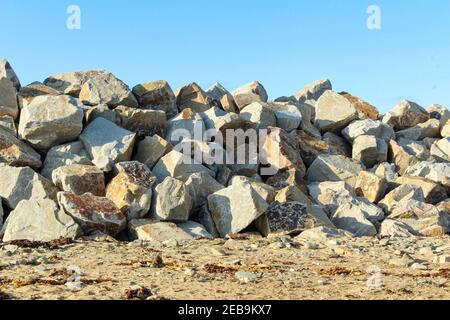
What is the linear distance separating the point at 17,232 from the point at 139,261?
203 inches

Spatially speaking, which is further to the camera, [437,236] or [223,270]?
[437,236]

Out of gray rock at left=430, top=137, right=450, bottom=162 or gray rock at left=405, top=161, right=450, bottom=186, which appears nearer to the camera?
gray rock at left=405, top=161, right=450, bottom=186

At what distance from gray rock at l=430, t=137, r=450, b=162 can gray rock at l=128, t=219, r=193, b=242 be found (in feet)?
50.7

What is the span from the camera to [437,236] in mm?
19188

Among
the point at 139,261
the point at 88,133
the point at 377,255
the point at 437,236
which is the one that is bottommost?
the point at 437,236

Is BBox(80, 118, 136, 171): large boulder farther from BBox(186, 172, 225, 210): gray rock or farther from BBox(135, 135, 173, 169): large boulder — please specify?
BBox(186, 172, 225, 210): gray rock

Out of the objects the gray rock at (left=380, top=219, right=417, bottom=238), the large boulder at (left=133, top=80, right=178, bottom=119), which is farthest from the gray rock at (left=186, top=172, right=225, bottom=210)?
the gray rock at (left=380, top=219, right=417, bottom=238)

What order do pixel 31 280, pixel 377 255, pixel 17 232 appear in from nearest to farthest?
pixel 31 280
pixel 377 255
pixel 17 232

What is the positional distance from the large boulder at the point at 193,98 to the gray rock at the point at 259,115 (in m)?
1.64

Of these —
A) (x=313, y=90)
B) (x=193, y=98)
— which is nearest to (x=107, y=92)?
(x=193, y=98)

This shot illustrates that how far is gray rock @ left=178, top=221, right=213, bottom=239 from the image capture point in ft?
56.5

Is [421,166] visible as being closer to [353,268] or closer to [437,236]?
[437,236]

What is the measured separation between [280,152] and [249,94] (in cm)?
515
